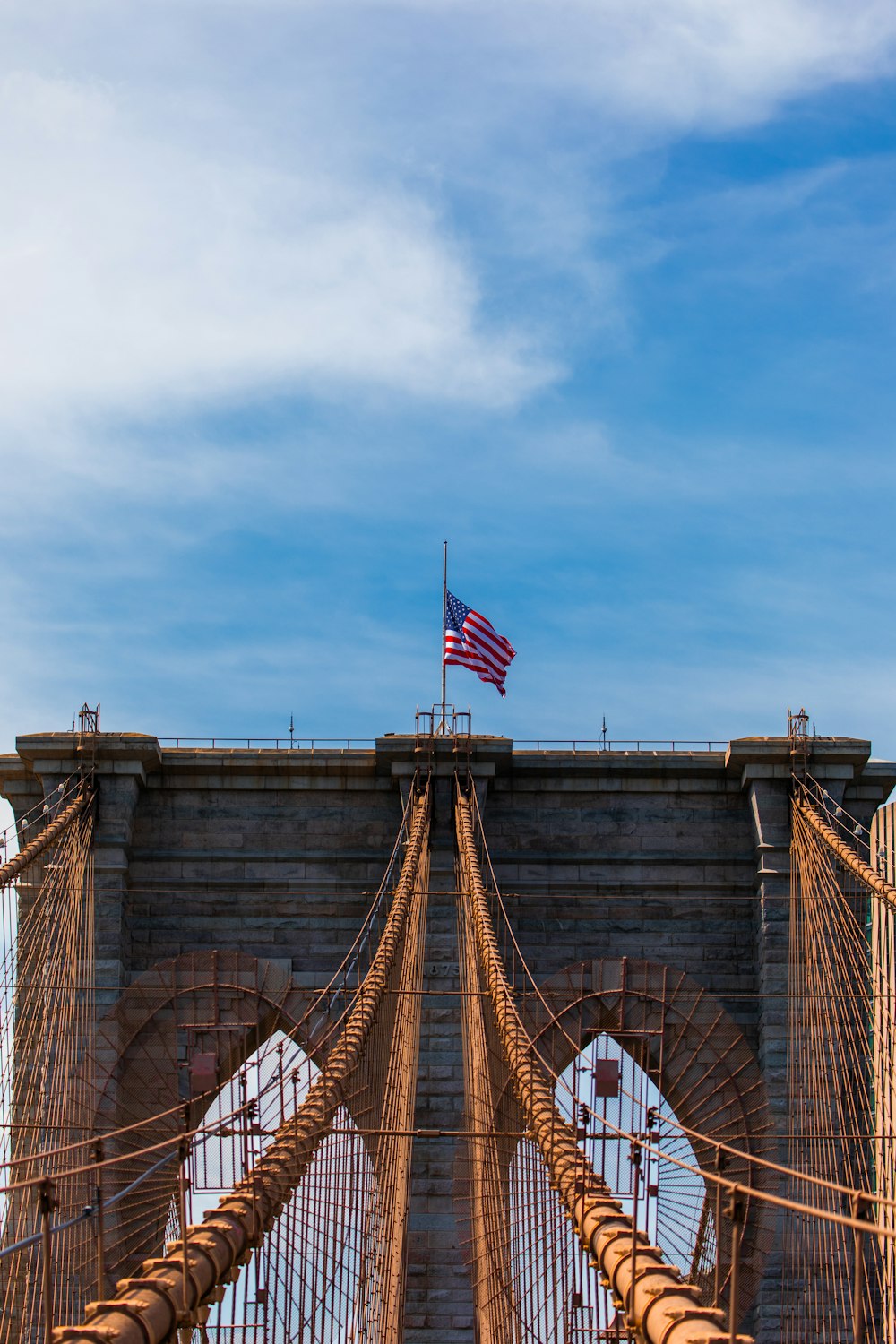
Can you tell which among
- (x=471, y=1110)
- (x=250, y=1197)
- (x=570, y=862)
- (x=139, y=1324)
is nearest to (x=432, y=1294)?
(x=471, y=1110)

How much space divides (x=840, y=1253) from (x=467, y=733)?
30.1 feet

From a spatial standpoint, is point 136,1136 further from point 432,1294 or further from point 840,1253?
point 840,1253

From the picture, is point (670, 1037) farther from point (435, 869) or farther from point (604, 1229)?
point (604, 1229)

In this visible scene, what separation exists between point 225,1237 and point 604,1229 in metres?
2.35

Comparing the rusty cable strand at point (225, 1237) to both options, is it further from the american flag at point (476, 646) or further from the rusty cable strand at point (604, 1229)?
the american flag at point (476, 646)

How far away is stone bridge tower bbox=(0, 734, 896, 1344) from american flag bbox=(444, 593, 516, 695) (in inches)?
98.0

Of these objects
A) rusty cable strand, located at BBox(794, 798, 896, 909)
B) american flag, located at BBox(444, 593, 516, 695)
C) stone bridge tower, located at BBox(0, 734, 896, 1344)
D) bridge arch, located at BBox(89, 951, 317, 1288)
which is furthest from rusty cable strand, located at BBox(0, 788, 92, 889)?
rusty cable strand, located at BBox(794, 798, 896, 909)

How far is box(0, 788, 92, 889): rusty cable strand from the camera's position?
27.5 metres

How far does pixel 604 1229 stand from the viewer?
12.3 metres

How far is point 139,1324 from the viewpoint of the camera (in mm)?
8961

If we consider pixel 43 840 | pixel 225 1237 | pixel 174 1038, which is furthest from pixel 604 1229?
pixel 174 1038

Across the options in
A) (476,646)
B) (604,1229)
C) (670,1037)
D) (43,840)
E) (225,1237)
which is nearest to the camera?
(225,1237)

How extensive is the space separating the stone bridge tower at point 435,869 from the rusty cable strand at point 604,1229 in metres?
8.69

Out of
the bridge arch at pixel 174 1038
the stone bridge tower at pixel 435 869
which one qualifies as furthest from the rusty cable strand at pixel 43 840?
the bridge arch at pixel 174 1038
